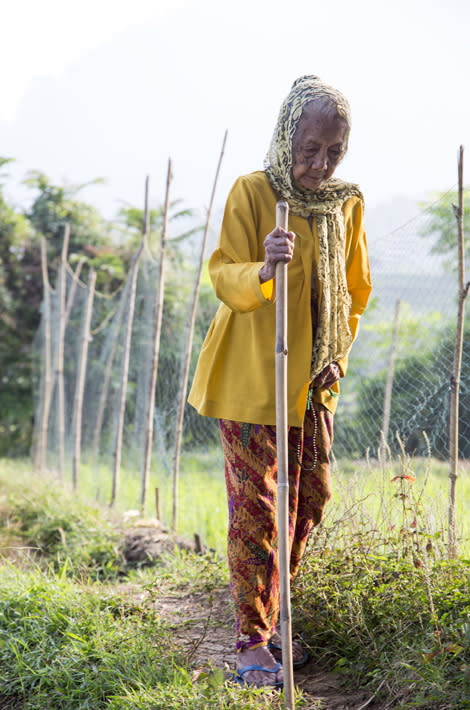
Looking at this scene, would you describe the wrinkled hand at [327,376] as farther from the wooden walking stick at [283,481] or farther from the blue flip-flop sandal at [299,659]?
the blue flip-flop sandal at [299,659]

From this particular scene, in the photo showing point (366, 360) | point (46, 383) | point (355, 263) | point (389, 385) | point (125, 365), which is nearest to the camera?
point (355, 263)

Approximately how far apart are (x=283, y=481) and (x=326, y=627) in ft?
2.91

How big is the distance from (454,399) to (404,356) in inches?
60.1

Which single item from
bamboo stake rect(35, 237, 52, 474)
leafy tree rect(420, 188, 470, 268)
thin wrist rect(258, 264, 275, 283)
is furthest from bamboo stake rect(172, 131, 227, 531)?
bamboo stake rect(35, 237, 52, 474)

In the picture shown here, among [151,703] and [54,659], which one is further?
[54,659]

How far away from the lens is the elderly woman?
1993 mm

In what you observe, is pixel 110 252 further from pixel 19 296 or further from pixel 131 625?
pixel 131 625

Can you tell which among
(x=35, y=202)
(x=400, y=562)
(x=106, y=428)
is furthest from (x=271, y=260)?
(x=35, y=202)

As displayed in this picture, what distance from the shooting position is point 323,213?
6.91 feet

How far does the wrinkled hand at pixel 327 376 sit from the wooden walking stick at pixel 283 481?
0.47 metres

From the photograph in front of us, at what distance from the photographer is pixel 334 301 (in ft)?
6.99

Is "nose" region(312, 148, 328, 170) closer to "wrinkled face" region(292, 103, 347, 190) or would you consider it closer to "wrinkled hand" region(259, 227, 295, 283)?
"wrinkled face" region(292, 103, 347, 190)

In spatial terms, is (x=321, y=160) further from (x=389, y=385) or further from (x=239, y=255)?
(x=389, y=385)

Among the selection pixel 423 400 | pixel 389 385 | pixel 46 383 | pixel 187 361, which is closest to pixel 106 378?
pixel 46 383
